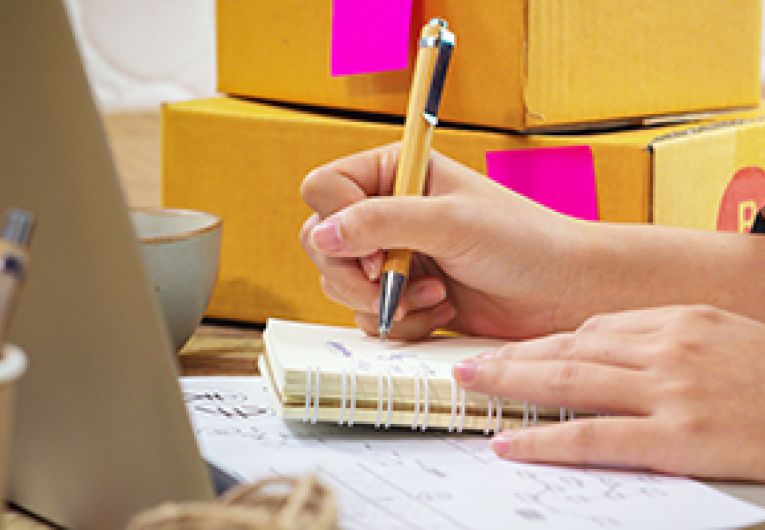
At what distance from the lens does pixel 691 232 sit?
0.72 m

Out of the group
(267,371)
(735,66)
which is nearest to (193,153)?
(267,371)

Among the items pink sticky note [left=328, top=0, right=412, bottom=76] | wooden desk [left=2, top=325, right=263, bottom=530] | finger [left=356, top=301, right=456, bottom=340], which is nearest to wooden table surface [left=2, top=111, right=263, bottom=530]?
wooden desk [left=2, top=325, right=263, bottom=530]

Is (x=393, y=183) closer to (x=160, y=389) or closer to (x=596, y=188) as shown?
(x=596, y=188)

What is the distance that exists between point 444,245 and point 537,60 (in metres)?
0.19

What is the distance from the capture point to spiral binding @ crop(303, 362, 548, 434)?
20.2 inches

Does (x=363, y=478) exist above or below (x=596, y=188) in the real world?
below

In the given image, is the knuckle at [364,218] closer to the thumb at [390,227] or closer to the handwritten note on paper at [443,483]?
the thumb at [390,227]

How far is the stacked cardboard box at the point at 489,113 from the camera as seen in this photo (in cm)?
76

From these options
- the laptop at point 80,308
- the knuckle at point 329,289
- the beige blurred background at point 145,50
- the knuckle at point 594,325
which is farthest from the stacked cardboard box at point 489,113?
the beige blurred background at point 145,50

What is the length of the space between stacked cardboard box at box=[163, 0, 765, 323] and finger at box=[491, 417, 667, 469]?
302 mm

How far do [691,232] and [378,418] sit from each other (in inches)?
12.4

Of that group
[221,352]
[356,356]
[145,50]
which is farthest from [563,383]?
[145,50]

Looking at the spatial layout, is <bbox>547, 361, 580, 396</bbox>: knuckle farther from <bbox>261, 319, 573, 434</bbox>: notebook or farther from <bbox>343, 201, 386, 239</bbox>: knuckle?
<bbox>343, 201, 386, 239</bbox>: knuckle

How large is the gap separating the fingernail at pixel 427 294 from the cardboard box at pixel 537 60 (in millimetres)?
149
